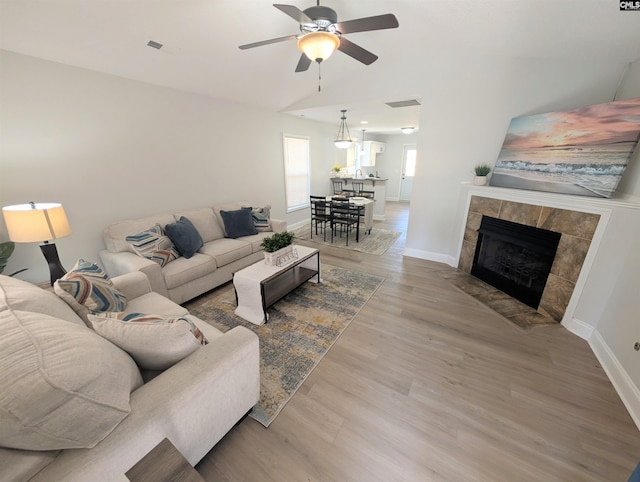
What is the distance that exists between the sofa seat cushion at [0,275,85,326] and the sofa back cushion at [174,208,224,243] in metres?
1.97

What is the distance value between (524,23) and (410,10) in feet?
3.37

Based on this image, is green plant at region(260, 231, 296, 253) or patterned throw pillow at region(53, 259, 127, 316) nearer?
patterned throw pillow at region(53, 259, 127, 316)

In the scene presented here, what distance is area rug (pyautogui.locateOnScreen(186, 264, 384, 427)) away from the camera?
1.79 meters

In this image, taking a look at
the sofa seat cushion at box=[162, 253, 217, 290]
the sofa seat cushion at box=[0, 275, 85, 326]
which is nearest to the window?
the sofa seat cushion at box=[162, 253, 217, 290]

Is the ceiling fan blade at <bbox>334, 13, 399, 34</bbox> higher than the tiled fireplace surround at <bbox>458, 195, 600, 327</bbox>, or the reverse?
the ceiling fan blade at <bbox>334, 13, 399, 34</bbox>

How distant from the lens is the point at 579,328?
2326mm

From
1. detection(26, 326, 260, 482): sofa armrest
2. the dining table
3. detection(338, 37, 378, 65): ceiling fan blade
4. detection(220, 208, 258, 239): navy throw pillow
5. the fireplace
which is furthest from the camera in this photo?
the dining table

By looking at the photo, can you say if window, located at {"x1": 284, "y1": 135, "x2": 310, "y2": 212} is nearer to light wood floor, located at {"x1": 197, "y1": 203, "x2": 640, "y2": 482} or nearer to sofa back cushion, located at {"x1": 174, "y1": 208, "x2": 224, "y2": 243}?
sofa back cushion, located at {"x1": 174, "y1": 208, "x2": 224, "y2": 243}

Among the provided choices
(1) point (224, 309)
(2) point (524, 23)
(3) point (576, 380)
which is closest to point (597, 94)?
(2) point (524, 23)

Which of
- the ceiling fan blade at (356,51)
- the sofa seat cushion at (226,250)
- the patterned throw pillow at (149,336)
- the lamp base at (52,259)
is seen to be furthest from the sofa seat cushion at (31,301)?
the ceiling fan blade at (356,51)

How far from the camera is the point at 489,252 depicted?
10.8 feet

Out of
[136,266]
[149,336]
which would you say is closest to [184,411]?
[149,336]

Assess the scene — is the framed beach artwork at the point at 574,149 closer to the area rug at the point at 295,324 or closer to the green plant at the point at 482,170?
the green plant at the point at 482,170

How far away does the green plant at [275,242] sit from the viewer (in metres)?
2.57
